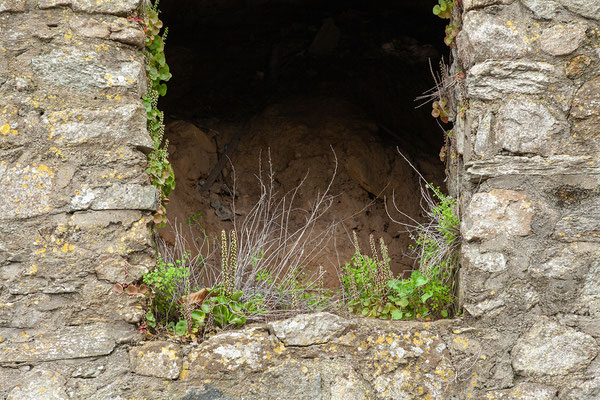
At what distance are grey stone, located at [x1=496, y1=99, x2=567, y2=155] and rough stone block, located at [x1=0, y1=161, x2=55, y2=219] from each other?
6.13 feet

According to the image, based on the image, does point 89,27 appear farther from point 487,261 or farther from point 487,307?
point 487,307

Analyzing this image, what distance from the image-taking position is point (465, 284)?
8.11ft

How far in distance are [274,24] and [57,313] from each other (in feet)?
11.0

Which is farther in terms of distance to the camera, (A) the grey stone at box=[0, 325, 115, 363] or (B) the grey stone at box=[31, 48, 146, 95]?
(B) the grey stone at box=[31, 48, 146, 95]

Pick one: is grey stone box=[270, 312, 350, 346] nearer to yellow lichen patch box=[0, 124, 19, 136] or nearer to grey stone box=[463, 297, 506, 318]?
grey stone box=[463, 297, 506, 318]

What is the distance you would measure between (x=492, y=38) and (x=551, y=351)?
1311mm

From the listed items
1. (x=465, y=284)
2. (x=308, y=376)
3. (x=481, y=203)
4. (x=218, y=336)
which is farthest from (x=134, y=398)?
(x=481, y=203)

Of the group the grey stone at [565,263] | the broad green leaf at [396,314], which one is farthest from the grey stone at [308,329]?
the grey stone at [565,263]

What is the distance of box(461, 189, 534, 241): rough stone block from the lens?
2428mm

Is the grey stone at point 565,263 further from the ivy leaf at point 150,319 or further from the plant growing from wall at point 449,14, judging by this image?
the ivy leaf at point 150,319

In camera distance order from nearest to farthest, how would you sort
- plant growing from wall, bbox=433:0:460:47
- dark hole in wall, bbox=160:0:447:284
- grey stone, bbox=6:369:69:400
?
1. grey stone, bbox=6:369:69:400
2. plant growing from wall, bbox=433:0:460:47
3. dark hole in wall, bbox=160:0:447:284

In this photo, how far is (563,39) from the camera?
2.45 m

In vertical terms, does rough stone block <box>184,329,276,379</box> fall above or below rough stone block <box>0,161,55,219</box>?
below

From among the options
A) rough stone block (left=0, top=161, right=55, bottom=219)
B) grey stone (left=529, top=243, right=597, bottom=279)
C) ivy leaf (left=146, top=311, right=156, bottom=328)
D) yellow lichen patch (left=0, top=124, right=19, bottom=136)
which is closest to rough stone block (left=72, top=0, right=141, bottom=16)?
yellow lichen patch (left=0, top=124, right=19, bottom=136)
